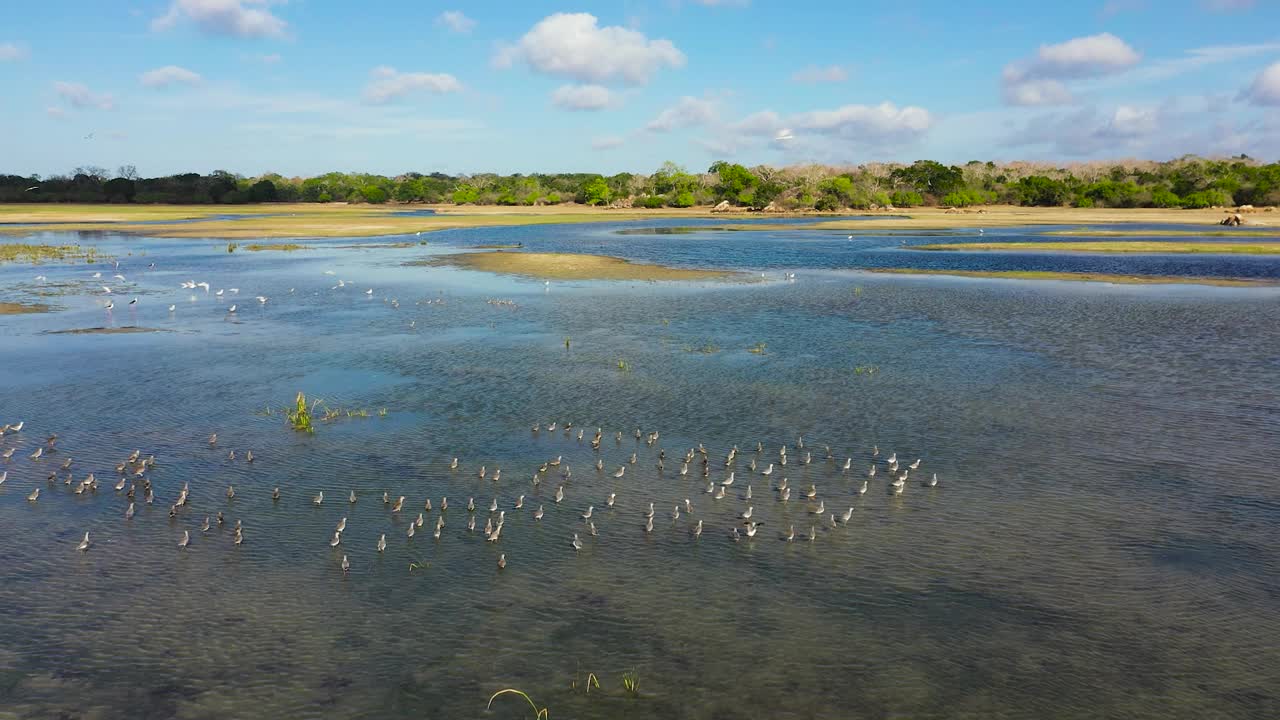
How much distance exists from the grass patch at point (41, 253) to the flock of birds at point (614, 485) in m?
54.5

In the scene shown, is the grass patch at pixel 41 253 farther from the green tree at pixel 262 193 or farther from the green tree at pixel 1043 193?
the green tree at pixel 1043 193

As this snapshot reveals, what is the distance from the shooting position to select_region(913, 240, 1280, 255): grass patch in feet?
234

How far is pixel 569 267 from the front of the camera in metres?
62.2

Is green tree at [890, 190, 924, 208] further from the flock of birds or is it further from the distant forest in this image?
the flock of birds

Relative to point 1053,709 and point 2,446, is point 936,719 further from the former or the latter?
point 2,446

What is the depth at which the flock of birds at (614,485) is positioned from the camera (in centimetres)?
1591

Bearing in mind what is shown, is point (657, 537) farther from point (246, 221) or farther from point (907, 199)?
point (907, 199)

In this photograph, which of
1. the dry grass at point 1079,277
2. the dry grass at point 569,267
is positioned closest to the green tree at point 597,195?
the dry grass at point 569,267

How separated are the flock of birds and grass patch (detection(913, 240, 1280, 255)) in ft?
214

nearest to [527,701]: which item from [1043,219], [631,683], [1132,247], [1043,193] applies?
[631,683]

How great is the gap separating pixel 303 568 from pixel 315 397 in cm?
1171

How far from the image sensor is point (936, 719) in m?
10.6

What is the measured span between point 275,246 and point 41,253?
17.8 m

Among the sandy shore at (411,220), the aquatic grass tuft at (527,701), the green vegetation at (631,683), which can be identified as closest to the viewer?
the aquatic grass tuft at (527,701)
